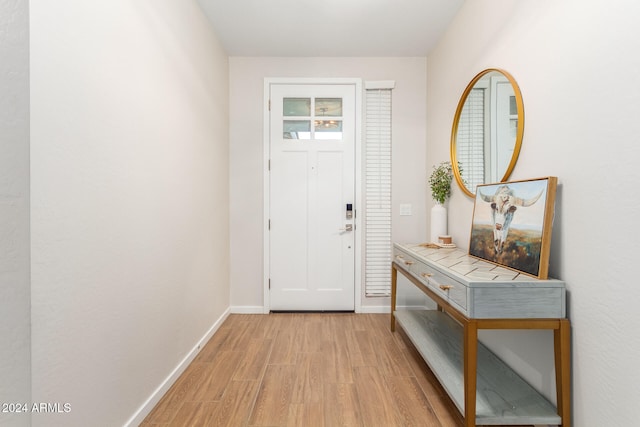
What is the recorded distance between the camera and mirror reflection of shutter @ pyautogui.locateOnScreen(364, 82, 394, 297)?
10.1ft

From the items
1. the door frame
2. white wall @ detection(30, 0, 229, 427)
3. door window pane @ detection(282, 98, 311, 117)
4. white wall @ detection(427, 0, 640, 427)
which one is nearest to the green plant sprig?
the door frame

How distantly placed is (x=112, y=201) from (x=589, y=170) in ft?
6.91

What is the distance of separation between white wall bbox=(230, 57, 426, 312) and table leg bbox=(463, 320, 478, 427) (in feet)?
5.83

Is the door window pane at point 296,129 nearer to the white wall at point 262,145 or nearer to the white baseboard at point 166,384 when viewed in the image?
the white wall at point 262,145

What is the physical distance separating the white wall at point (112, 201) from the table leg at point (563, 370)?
2031mm

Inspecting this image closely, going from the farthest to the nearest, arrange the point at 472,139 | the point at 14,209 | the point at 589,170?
1. the point at 472,139
2. the point at 589,170
3. the point at 14,209

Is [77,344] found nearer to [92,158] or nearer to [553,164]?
[92,158]

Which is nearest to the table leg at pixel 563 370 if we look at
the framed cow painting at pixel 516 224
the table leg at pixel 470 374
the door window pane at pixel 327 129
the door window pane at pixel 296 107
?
the framed cow painting at pixel 516 224

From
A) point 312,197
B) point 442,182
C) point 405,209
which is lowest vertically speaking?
point 405,209

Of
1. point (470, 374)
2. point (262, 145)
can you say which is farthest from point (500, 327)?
point (262, 145)

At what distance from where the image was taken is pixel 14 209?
0.63m

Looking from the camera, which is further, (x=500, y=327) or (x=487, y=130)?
(x=487, y=130)

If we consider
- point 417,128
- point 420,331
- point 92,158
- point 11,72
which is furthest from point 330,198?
point 11,72

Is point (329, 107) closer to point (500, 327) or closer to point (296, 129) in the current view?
point (296, 129)
